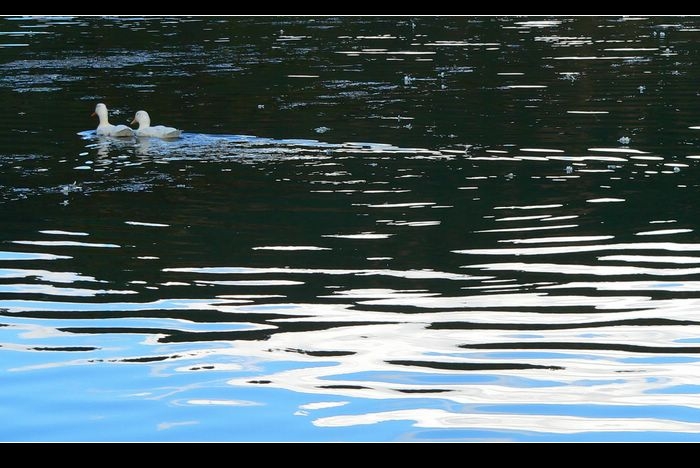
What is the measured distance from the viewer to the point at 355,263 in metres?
13.1

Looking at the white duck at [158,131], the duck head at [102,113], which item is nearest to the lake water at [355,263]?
the white duck at [158,131]

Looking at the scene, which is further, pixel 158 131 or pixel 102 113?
pixel 102 113

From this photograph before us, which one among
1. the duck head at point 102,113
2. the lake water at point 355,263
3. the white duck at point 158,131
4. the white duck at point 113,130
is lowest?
the lake water at point 355,263

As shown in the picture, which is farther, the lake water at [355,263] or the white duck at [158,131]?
the white duck at [158,131]

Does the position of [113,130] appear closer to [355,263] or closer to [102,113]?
[102,113]

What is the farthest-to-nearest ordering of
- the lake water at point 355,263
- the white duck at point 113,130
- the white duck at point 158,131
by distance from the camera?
the white duck at point 113,130 < the white duck at point 158,131 < the lake water at point 355,263

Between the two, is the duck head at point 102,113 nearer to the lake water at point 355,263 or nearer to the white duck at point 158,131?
the lake water at point 355,263

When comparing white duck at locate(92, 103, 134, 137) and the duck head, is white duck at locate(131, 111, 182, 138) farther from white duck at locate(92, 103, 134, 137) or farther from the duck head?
the duck head

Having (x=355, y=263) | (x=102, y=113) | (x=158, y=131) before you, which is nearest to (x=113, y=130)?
(x=102, y=113)

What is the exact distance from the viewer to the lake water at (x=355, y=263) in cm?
894

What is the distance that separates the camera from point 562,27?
151 ft

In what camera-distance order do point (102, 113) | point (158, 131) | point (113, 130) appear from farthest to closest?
1. point (102, 113)
2. point (113, 130)
3. point (158, 131)
